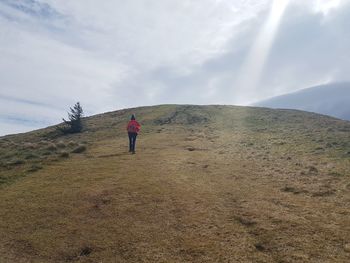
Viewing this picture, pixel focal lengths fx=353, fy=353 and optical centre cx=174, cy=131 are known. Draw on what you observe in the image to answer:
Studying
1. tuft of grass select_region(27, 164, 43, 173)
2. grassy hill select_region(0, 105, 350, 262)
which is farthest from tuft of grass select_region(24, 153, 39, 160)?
tuft of grass select_region(27, 164, 43, 173)

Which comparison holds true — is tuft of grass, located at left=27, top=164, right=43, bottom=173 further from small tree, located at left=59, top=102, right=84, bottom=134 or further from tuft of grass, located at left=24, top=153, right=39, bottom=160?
small tree, located at left=59, top=102, right=84, bottom=134

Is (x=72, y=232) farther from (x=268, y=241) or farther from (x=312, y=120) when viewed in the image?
(x=312, y=120)

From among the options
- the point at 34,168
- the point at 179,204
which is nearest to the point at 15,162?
the point at 34,168

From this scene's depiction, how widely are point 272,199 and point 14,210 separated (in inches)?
429

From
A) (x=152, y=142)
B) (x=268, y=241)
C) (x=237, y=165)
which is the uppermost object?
(x=152, y=142)

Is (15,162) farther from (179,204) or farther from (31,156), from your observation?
(179,204)

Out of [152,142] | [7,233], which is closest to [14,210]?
[7,233]

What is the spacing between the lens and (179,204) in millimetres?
14688

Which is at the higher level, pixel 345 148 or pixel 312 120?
pixel 312 120

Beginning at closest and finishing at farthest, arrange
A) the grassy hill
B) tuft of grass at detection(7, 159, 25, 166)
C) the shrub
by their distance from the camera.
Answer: the grassy hill < tuft of grass at detection(7, 159, 25, 166) < the shrub

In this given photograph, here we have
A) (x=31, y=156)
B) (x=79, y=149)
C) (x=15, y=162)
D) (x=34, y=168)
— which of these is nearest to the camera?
(x=34, y=168)

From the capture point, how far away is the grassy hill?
35.4 feet

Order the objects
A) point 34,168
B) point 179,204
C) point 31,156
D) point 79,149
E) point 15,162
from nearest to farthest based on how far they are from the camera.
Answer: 1. point 179,204
2. point 34,168
3. point 15,162
4. point 31,156
5. point 79,149

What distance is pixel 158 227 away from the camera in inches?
489
